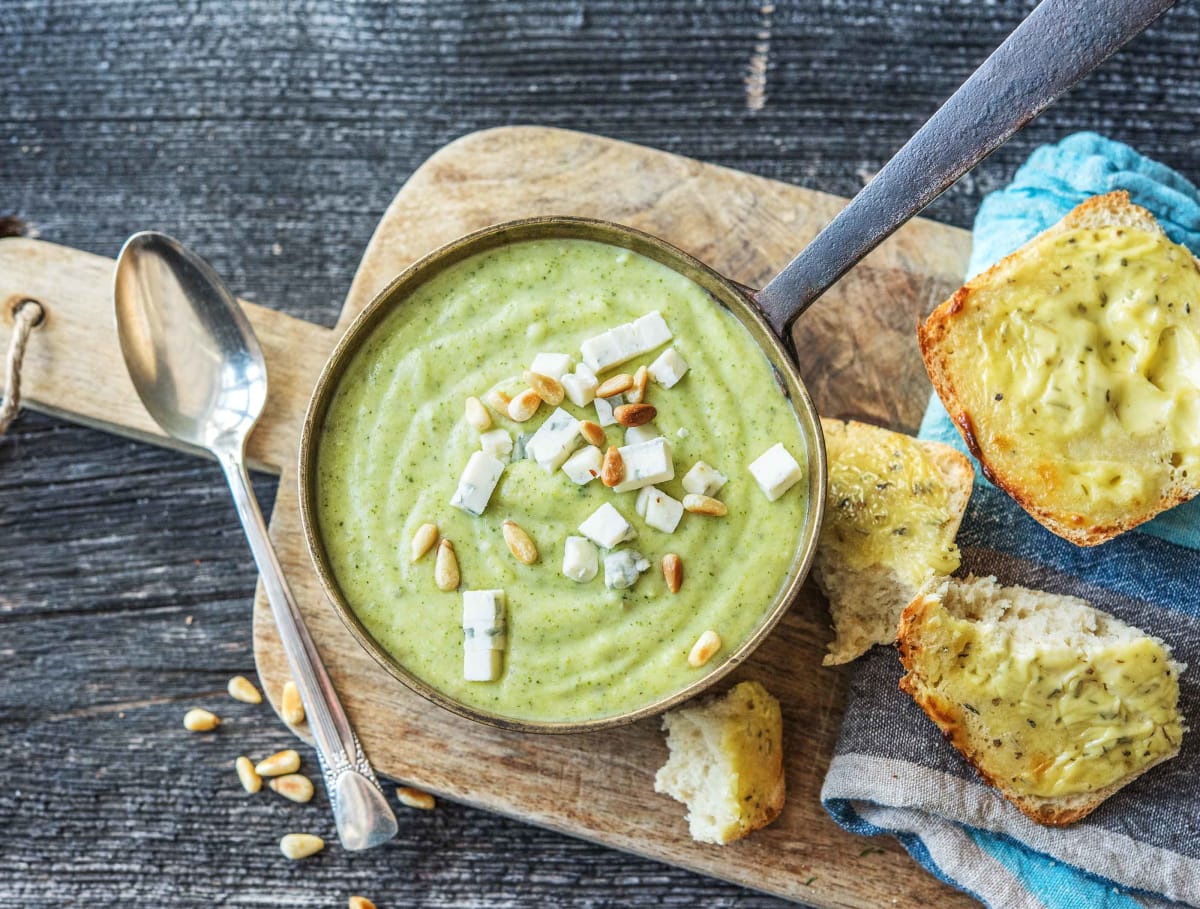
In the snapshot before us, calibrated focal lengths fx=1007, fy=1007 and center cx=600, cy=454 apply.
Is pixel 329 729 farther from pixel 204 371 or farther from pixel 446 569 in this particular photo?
pixel 204 371

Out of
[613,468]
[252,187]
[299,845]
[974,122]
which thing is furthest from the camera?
[252,187]

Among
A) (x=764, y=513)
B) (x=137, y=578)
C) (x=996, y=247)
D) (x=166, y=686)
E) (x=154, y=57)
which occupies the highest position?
(x=154, y=57)

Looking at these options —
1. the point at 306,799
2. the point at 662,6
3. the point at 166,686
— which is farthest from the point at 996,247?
the point at 166,686

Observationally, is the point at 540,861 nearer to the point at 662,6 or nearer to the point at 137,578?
the point at 137,578

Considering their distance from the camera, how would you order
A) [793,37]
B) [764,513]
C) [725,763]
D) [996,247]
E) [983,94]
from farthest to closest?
[793,37], [996,247], [725,763], [764,513], [983,94]

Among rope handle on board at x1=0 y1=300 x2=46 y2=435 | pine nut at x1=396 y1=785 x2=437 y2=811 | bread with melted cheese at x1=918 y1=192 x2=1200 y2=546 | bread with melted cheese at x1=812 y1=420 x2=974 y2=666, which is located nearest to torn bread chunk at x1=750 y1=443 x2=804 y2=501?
bread with melted cheese at x1=812 y1=420 x2=974 y2=666

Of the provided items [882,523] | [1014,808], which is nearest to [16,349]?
[882,523]

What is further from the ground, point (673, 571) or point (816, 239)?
point (816, 239)

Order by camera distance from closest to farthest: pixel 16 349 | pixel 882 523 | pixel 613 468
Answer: pixel 613 468
pixel 882 523
pixel 16 349
